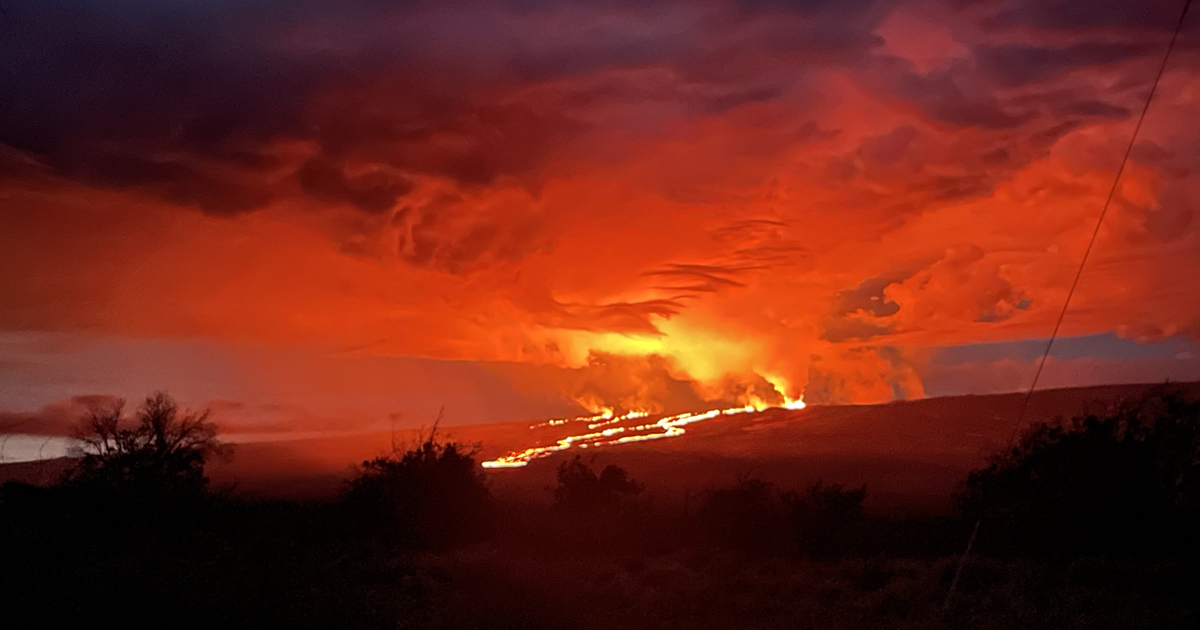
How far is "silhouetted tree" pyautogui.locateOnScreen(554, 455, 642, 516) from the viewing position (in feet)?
145

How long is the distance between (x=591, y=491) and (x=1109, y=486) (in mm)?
23360

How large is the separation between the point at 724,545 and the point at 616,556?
219 inches

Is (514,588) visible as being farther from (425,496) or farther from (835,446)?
(835,446)

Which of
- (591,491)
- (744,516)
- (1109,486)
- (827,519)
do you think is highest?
(591,491)

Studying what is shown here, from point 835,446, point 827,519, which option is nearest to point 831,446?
point 835,446

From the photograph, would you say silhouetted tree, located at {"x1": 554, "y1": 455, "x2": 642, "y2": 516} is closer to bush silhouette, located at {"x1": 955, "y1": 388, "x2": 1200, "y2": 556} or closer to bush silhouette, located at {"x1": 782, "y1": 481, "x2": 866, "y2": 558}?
bush silhouette, located at {"x1": 782, "y1": 481, "x2": 866, "y2": 558}

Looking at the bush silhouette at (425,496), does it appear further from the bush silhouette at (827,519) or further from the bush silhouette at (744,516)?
the bush silhouette at (827,519)

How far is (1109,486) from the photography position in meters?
28.7

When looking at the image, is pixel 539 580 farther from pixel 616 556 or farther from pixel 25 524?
pixel 25 524

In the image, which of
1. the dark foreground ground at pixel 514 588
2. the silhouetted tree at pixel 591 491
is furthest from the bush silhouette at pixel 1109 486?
the silhouetted tree at pixel 591 491

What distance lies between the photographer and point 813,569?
88.5 feet

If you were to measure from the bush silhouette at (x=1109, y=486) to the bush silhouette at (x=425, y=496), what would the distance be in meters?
20.9

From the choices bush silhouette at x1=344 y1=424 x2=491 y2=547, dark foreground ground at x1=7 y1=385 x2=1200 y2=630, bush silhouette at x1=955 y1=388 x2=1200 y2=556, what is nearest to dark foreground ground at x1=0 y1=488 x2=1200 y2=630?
dark foreground ground at x1=7 y1=385 x2=1200 y2=630

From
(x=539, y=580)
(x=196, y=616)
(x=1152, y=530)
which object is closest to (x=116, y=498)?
(x=539, y=580)
